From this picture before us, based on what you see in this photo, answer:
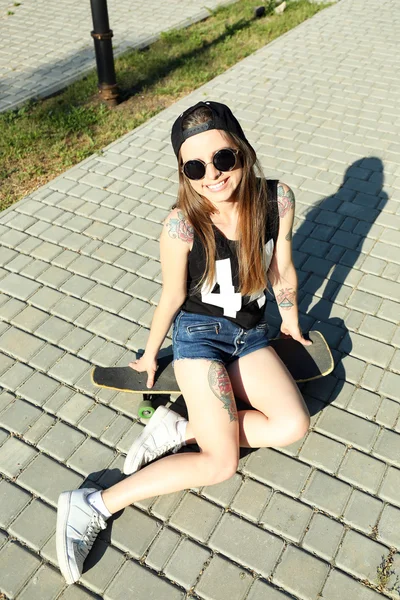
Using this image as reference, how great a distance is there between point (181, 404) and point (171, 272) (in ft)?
2.84

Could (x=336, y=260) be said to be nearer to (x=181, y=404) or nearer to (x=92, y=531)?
(x=181, y=404)

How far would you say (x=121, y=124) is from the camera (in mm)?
6020

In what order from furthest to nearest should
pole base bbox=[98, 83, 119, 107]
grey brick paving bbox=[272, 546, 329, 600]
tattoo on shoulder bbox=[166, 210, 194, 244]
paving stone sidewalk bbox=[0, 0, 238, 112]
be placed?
1. paving stone sidewalk bbox=[0, 0, 238, 112]
2. pole base bbox=[98, 83, 119, 107]
3. tattoo on shoulder bbox=[166, 210, 194, 244]
4. grey brick paving bbox=[272, 546, 329, 600]

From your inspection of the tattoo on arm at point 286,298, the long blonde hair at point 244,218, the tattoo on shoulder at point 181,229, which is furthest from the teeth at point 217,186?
the tattoo on arm at point 286,298

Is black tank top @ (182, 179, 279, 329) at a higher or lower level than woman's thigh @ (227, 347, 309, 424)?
higher

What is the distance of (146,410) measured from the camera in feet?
9.90

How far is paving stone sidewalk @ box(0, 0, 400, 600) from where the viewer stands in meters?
2.47

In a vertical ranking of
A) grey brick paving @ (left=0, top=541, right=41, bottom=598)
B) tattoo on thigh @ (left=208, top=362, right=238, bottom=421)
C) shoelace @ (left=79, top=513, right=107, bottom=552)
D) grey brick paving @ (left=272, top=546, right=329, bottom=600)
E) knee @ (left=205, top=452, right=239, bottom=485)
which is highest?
tattoo on thigh @ (left=208, top=362, right=238, bottom=421)

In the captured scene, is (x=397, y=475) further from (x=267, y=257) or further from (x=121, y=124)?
(x=121, y=124)

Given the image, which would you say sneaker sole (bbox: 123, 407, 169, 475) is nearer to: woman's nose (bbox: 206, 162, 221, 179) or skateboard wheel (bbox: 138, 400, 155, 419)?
skateboard wheel (bbox: 138, 400, 155, 419)

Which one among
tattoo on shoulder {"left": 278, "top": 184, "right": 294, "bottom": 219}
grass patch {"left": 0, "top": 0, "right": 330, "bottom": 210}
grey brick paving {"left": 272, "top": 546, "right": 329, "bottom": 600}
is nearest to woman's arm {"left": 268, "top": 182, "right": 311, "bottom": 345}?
tattoo on shoulder {"left": 278, "top": 184, "right": 294, "bottom": 219}

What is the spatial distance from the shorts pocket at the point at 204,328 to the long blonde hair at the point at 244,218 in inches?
8.5

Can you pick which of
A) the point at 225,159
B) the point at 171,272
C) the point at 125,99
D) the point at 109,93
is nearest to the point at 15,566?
the point at 171,272

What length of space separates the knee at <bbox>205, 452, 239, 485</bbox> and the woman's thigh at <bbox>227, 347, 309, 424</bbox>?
0.30 metres
